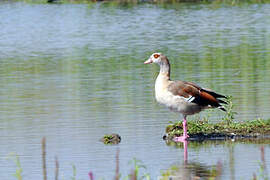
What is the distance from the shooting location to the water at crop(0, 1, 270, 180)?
37.0 feet

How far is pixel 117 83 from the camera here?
19266 mm

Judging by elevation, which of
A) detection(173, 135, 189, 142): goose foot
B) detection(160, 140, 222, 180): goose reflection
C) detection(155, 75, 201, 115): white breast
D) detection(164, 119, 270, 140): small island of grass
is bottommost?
detection(160, 140, 222, 180): goose reflection

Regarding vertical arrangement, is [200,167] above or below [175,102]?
below

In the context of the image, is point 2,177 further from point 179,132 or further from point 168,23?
point 168,23

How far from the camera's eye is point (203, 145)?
11984 millimetres

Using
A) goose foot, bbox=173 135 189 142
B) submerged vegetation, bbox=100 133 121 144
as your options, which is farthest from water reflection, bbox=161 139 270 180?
submerged vegetation, bbox=100 133 121 144

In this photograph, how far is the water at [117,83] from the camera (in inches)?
444

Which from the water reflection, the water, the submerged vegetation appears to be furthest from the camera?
the submerged vegetation

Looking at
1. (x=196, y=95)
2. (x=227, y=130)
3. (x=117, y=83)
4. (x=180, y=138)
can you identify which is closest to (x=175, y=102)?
(x=196, y=95)

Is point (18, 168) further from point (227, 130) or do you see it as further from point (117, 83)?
point (117, 83)

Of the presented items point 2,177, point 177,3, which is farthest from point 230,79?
point 177,3

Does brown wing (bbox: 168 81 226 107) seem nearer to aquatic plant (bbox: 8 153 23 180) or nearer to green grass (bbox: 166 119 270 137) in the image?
green grass (bbox: 166 119 270 137)

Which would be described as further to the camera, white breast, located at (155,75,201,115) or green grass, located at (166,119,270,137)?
green grass, located at (166,119,270,137)

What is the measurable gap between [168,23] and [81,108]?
24527 millimetres
